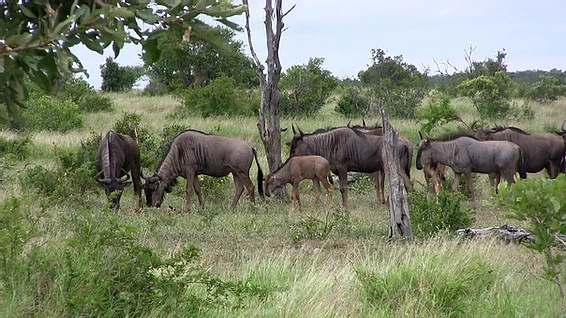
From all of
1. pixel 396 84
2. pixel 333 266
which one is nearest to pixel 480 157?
pixel 333 266

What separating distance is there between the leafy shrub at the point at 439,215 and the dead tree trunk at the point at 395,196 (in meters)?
0.27

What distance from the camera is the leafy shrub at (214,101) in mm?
26875

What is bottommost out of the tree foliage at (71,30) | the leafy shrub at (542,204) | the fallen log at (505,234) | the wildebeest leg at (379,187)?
the wildebeest leg at (379,187)

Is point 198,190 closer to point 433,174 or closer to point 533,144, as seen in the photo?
point 433,174

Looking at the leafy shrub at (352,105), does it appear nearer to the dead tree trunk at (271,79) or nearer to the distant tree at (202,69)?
the distant tree at (202,69)

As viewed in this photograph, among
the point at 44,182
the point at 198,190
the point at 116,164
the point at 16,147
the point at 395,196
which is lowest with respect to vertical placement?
the point at 198,190

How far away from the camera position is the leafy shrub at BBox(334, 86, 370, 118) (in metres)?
31.7

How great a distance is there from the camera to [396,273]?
6.59 meters

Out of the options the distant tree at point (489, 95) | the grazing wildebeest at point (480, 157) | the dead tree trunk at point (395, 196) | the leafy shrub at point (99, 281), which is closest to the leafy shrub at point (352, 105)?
the distant tree at point (489, 95)

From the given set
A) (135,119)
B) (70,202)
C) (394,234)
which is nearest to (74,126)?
(135,119)

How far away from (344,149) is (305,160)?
1507 millimetres

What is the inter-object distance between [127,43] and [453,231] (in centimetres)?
789

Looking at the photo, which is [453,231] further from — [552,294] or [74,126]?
[74,126]

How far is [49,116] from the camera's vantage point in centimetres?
2311
